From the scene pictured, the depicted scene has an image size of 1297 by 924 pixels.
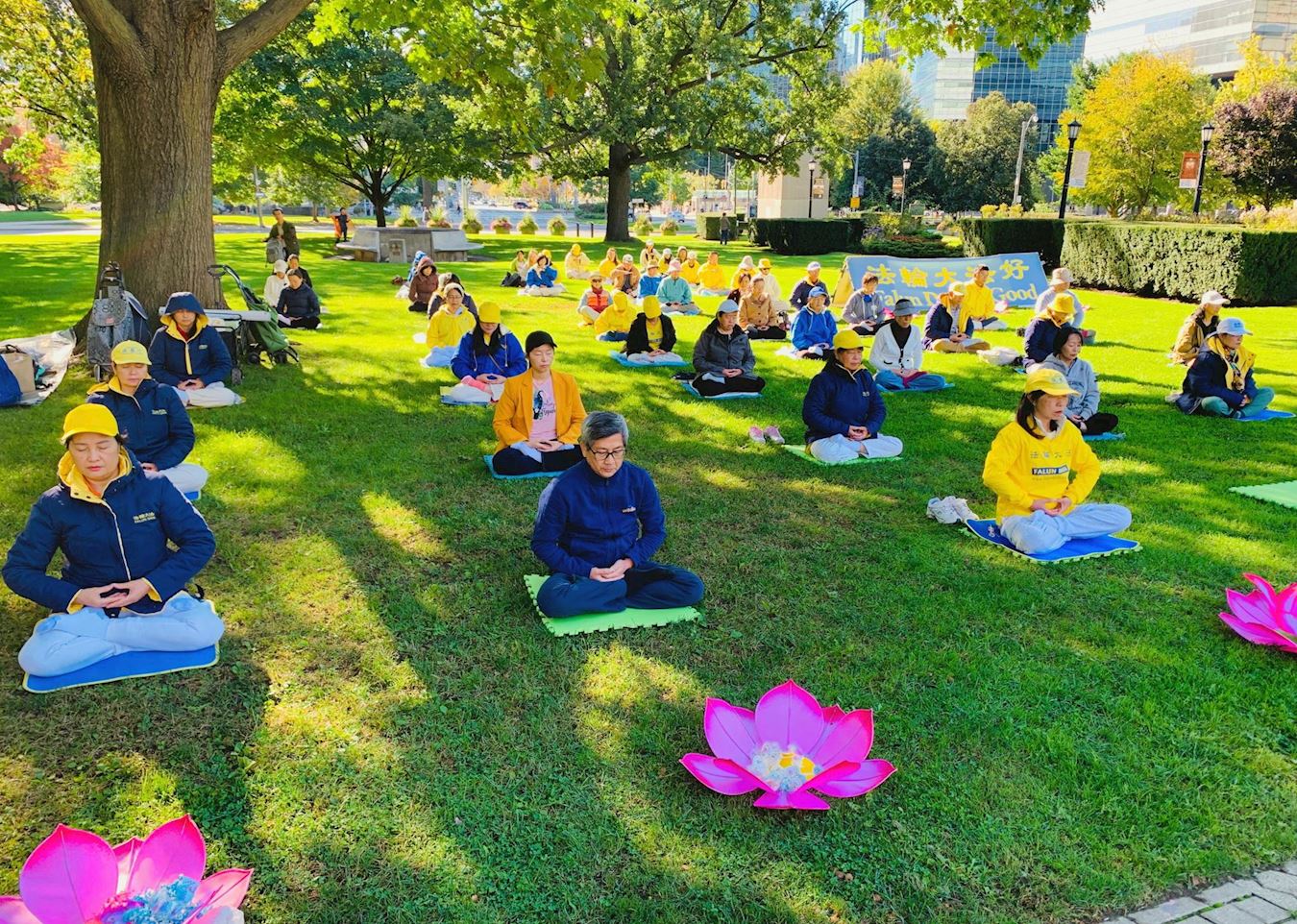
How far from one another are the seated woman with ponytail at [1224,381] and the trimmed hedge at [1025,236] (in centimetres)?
1562

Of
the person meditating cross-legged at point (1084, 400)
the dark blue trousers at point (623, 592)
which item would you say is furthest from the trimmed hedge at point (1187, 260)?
the dark blue trousers at point (623, 592)

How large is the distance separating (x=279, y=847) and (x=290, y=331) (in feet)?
41.6

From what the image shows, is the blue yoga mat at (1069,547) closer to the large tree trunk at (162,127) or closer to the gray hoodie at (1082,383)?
the gray hoodie at (1082,383)

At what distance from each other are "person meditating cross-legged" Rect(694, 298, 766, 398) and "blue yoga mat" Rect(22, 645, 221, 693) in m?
7.12

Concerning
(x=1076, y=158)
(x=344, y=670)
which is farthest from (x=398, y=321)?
(x=1076, y=158)

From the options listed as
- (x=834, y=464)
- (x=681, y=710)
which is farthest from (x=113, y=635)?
(x=834, y=464)

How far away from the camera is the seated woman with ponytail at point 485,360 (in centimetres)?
1034

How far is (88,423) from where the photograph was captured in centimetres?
425

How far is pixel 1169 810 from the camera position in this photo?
374 centimetres

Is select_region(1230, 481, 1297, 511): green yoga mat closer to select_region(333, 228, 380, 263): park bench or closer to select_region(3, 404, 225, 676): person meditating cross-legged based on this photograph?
select_region(3, 404, 225, 676): person meditating cross-legged

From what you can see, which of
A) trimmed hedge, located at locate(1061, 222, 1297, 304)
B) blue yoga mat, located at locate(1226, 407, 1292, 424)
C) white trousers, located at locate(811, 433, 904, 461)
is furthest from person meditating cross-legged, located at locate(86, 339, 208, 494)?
trimmed hedge, located at locate(1061, 222, 1297, 304)

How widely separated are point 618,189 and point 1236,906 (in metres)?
37.1

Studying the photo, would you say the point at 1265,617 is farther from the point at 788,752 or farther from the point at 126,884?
the point at 126,884

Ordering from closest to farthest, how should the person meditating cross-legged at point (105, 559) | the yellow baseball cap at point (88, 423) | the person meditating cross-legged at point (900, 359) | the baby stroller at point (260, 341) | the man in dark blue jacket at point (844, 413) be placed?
the yellow baseball cap at point (88, 423) → the person meditating cross-legged at point (105, 559) → the man in dark blue jacket at point (844, 413) → the person meditating cross-legged at point (900, 359) → the baby stroller at point (260, 341)
